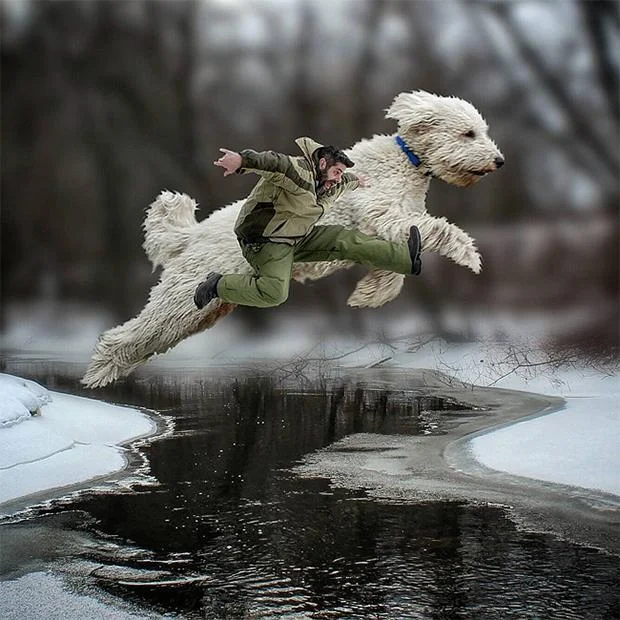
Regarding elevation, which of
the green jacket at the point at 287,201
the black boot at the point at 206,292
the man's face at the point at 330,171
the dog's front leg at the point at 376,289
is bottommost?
the black boot at the point at 206,292

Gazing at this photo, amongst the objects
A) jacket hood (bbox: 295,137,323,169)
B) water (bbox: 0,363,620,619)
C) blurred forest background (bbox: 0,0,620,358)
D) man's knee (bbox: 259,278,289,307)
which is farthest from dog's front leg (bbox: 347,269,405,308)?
blurred forest background (bbox: 0,0,620,358)

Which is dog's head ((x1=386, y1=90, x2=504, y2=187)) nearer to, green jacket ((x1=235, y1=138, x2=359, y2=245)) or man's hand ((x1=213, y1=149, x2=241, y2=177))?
green jacket ((x1=235, y1=138, x2=359, y2=245))

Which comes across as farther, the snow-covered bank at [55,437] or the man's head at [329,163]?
the snow-covered bank at [55,437]

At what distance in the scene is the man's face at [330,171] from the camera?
1594mm

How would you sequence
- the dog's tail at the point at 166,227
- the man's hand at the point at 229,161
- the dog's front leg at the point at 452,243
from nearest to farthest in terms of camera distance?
the man's hand at the point at 229,161 < the dog's front leg at the point at 452,243 < the dog's tail at the point at 166,227

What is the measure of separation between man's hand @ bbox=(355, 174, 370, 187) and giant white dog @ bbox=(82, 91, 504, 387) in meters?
0.01

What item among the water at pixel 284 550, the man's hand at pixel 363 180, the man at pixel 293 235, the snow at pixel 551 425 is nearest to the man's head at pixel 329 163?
the man at pixel 293 235

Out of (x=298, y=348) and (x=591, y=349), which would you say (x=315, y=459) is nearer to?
(x=298, y=348)

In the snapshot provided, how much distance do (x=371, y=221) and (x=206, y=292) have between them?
36cm

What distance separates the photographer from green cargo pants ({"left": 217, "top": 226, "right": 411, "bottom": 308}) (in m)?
1.63

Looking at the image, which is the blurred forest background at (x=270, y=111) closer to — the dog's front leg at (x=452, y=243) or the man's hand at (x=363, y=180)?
the man's hand at (x=363, y=180)

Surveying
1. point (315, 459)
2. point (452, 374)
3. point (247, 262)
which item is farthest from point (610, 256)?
point (247, 262)

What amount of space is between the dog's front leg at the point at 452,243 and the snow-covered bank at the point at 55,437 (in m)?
2.01

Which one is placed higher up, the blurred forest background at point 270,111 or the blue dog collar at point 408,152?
the blurred forest background at point 270,111
